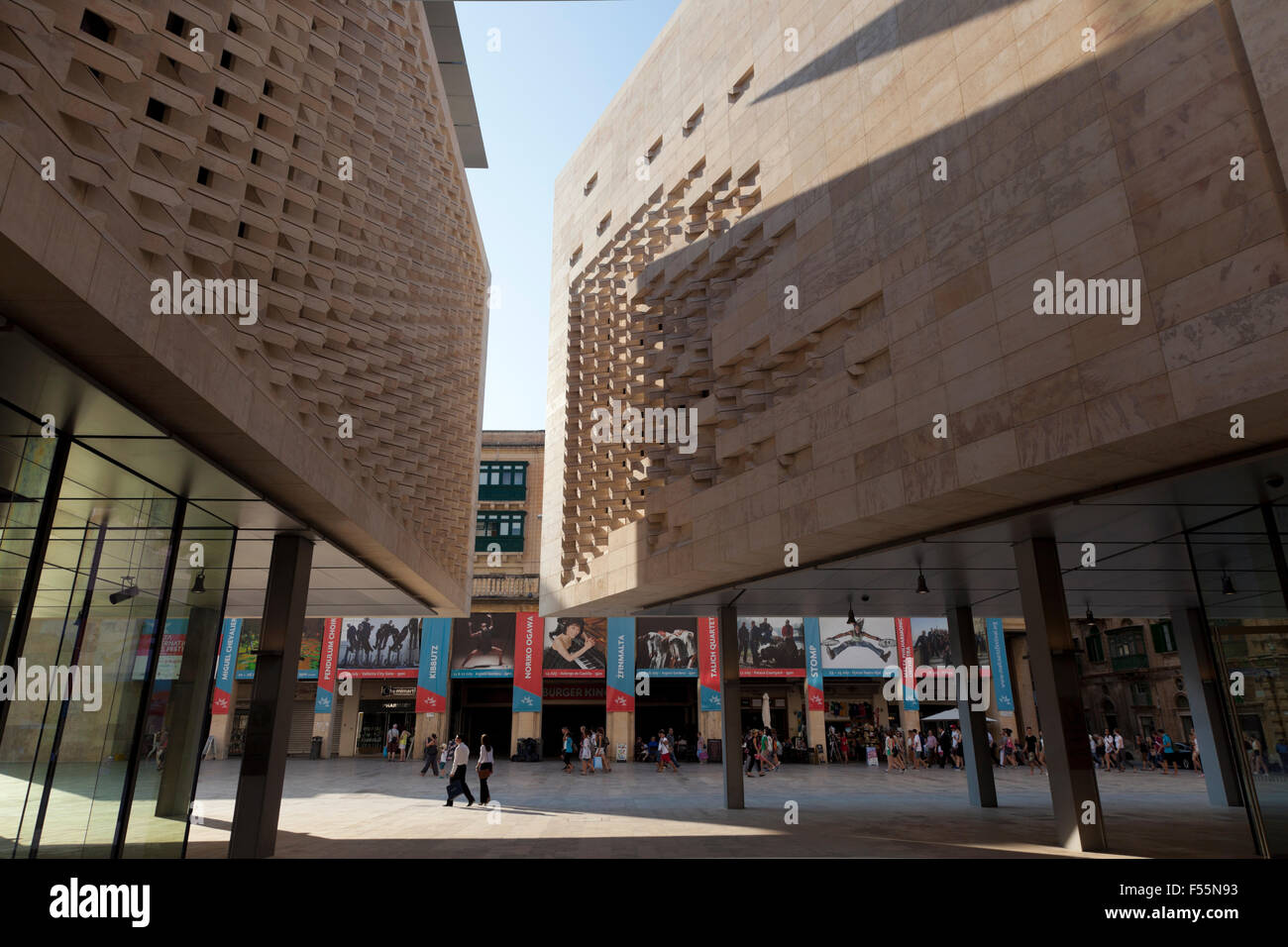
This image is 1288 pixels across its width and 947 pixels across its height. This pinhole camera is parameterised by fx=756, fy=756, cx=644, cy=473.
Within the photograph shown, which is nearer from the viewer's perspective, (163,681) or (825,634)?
(163,681)

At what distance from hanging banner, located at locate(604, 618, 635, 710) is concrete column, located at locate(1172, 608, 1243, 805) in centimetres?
2175

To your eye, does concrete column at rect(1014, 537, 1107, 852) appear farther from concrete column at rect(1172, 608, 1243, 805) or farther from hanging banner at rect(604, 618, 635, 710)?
hanging banner at rect(604, 618, 635, 710)

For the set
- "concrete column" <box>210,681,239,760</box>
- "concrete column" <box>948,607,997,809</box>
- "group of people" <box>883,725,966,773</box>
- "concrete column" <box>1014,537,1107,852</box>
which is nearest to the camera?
"concrete column" <box>1014,537,1107,852</box>

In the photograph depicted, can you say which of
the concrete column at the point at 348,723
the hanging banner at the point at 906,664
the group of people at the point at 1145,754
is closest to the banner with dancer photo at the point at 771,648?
the hanging banner at the point at 906,664

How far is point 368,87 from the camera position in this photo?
1316 cm

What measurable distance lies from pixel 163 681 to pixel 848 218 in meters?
12.6

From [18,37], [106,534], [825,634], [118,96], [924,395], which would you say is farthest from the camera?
[825,634]

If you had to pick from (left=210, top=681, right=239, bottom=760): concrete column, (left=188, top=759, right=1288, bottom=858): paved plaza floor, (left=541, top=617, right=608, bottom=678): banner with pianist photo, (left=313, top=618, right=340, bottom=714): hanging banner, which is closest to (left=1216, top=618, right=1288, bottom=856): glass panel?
(left=188, top=759, right=1288, bottom=858): paved plaza floor

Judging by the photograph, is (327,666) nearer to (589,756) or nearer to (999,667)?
(589,756)

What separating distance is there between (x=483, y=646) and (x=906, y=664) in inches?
814

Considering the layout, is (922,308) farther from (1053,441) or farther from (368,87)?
Result: (368,87)

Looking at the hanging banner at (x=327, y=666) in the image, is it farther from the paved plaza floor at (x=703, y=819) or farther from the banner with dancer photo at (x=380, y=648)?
the paved plaza floor at (x=703, y=819)

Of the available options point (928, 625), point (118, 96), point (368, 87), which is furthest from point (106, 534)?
point (928, 625)

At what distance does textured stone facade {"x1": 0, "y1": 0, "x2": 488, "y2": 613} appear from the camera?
6070 mm
